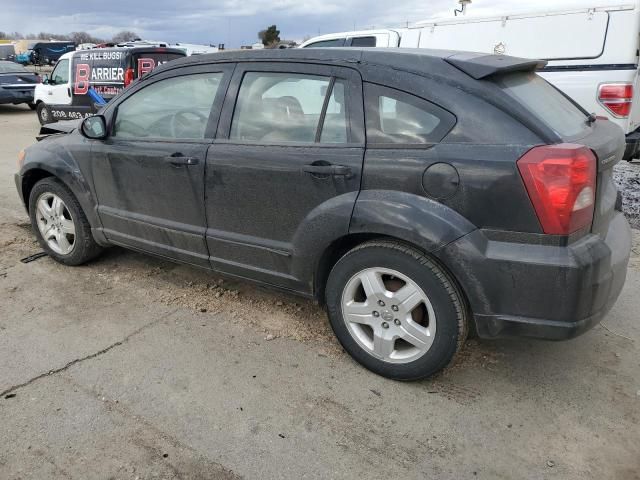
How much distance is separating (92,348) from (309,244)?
148 cm

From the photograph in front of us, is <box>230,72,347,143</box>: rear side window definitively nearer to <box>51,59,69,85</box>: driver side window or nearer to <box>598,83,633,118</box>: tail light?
<box>598,83,633,118</box>: tail light

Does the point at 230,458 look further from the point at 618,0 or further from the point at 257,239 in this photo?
the point at 618,0

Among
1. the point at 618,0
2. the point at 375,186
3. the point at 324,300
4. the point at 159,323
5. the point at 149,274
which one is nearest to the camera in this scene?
the point at 375,186

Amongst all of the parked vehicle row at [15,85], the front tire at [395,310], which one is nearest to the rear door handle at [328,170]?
the front tire at [395,310]

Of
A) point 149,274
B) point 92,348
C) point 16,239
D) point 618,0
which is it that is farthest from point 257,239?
point 618,0

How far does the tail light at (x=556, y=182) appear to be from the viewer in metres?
2.37

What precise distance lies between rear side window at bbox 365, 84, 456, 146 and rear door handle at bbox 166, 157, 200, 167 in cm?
118

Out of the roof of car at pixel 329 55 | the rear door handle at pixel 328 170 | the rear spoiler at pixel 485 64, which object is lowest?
the rear door handle at pixel 328 170

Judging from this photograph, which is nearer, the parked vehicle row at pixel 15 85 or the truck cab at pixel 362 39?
the truck cab at pixel 362 39

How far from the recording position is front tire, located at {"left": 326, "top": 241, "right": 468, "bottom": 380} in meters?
2.67

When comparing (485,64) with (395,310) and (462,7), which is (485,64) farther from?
(462,7)

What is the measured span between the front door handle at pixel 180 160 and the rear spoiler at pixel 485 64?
1.61 m

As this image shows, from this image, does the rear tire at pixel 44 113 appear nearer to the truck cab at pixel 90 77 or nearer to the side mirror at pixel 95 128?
the truck cab at pixel 90 77

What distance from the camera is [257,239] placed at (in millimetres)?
3252
